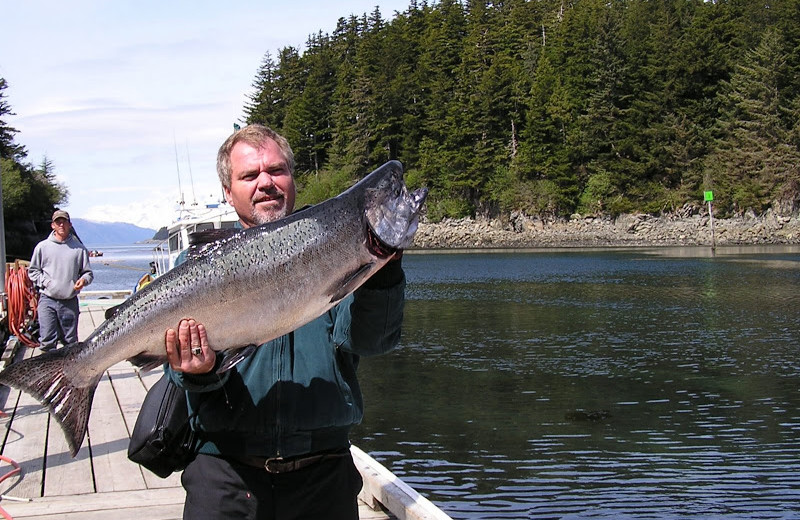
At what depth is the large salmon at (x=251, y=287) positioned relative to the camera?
2754 millimetres

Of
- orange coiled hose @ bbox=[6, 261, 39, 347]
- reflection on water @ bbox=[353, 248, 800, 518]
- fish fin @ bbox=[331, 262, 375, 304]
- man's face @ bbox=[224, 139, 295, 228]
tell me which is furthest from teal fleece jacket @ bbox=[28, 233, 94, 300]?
fish fin @ bbox=[331, 262, 375, 304]

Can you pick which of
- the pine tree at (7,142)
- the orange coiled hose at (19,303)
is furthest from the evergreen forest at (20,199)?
the orange coiled hose at (19,303)

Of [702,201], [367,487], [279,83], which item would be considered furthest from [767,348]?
[279,83]

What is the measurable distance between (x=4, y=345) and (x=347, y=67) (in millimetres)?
107243

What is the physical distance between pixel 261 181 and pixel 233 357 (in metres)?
0.77

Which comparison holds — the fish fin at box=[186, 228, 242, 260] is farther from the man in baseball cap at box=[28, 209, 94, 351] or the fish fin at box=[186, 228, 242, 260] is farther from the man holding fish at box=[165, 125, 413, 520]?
the man in baseball cap at box=[28, 209, 94, 351]

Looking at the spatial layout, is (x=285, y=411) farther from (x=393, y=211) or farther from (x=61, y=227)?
(x=61, y=227)

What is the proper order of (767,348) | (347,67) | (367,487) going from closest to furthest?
(367,487) → (767,348) → (347,67)

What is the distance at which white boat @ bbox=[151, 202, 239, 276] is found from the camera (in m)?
27.9

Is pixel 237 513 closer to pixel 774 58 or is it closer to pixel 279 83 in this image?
pixel 774 58

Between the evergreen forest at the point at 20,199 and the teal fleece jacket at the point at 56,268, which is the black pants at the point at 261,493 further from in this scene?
the evergreen forest at the point at 20,199

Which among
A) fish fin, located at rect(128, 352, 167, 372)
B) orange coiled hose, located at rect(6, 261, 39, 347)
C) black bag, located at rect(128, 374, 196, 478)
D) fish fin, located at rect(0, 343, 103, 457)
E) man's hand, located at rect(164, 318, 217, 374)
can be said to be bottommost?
orange coiled hose, located at rect(6, 261, 39, 347)

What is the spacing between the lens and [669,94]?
289 ft

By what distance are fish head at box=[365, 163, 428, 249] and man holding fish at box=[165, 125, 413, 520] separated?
0.15 meters
